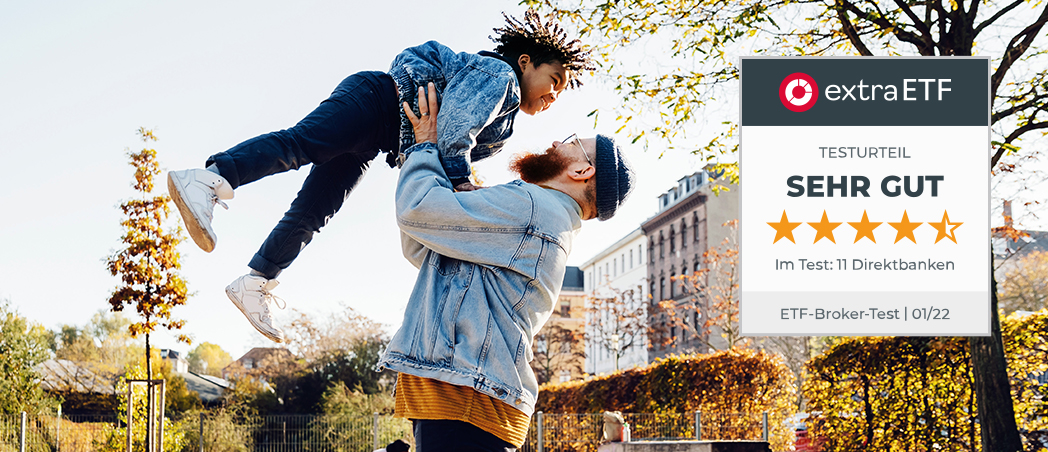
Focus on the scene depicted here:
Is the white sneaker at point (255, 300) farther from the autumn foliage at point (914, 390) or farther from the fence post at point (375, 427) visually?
the fence post at point (375, 427)

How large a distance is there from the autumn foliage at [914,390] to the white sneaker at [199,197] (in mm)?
8742

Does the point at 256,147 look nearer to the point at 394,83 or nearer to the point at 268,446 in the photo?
the point at 394,83

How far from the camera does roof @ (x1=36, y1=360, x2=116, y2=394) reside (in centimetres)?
3092

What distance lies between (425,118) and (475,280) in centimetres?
66

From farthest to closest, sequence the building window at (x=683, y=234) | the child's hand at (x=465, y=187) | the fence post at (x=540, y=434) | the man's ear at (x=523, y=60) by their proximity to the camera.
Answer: the building window at (x=683, y=234)
the fence post at (x=540, y=434)
the man's ear at (x=523, y=60)
the child's hand at (x=465, y=187)

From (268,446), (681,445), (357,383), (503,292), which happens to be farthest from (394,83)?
(357,383)

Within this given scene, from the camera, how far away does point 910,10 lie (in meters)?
9.63

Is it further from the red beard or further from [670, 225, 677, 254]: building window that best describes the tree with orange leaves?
[670, 225, 677, 254]: building window

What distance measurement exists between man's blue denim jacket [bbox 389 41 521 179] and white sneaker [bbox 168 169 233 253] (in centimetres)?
60

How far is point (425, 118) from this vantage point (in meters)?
2.51

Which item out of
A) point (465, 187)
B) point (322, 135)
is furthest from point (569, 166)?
point (322, 135)

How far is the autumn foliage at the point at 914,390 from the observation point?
9.09 meters

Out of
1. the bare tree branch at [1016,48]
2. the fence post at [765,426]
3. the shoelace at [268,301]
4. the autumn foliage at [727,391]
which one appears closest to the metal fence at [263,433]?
the autumn foliage at [727,391]

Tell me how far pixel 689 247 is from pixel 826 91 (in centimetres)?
4208
